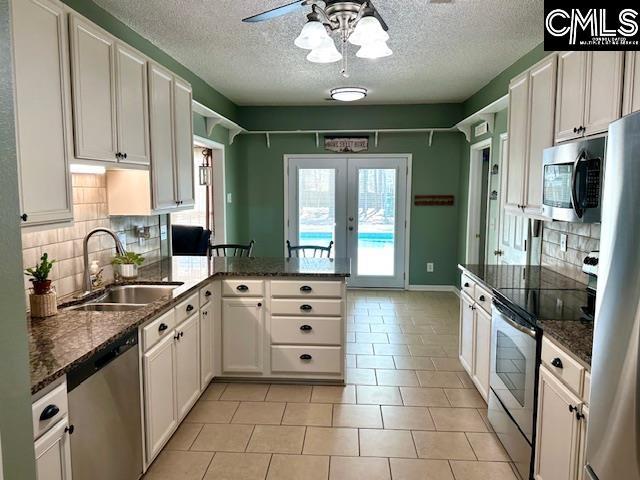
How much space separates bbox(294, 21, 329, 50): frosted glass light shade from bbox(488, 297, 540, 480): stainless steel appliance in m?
1.75

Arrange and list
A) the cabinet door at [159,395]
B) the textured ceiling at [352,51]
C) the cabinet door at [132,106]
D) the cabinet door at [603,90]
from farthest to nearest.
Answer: the textured ceiling at [352,51], the cabinet door at [132,106], the cabinet door at [159,395], the cabinet door at [603,90]

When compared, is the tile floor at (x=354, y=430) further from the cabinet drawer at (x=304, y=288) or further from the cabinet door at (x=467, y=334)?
the cabinet drawer at (x=304, y=288)

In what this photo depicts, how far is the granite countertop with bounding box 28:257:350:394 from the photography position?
164cm

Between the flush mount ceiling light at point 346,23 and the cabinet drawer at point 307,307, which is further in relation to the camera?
the cabinet drawer at point 307,307

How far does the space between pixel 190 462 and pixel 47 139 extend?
180cm

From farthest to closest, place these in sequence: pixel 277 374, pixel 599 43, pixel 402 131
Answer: pixel 402 131 < pixel 277 374 < pixel 599 43

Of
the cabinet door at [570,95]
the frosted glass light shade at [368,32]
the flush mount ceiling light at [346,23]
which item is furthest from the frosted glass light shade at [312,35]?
the cabinet door at [570,95]

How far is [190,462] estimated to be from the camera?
2.49 m

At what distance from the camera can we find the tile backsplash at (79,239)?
2361mm

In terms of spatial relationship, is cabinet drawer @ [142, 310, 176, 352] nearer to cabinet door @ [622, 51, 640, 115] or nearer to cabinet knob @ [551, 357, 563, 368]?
cabinet knob @ [551, 357, 563, 368]

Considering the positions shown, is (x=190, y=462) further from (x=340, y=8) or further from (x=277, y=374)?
(x=340, y=8)

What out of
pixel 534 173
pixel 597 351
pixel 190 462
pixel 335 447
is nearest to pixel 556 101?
pixel 534 173

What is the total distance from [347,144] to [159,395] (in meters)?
4.80

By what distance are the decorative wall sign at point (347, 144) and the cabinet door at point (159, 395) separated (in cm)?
448
